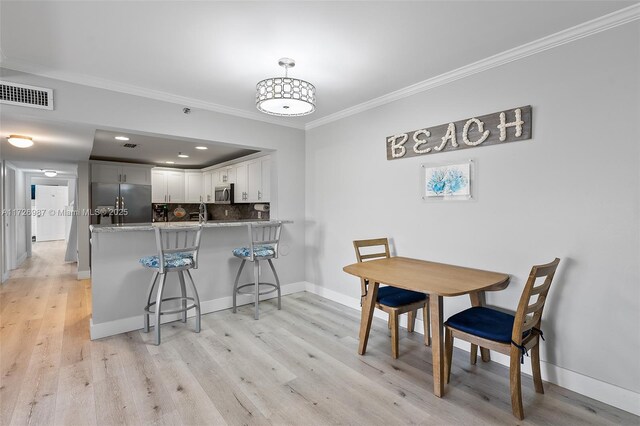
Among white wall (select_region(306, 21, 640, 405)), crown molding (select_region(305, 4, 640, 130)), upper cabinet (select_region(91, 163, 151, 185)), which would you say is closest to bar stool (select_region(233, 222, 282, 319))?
white wall (select_region(306, 21, 640, 405))

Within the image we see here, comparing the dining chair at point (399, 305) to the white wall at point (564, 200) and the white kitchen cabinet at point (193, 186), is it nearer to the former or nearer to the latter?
the white wall at point (564, 200)

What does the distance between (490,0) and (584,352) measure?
2.35 meters

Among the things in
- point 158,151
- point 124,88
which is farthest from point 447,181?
point 158,151

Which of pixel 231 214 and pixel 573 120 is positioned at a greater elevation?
pixel 573 120

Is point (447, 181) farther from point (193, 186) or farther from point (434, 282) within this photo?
point (193, 186)

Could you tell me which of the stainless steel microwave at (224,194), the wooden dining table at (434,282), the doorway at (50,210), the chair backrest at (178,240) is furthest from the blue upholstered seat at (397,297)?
the doorway at (50,210)

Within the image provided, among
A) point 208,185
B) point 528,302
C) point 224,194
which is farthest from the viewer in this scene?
point 208,185

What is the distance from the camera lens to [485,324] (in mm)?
2059

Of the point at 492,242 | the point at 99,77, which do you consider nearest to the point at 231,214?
the point at 99,77

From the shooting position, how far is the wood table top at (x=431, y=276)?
2.09m

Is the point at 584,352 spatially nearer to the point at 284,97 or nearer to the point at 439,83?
the point at 439,83

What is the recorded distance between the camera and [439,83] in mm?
2871

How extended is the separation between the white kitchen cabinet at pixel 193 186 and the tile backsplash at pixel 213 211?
294 mm

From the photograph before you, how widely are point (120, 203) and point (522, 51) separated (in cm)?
675
